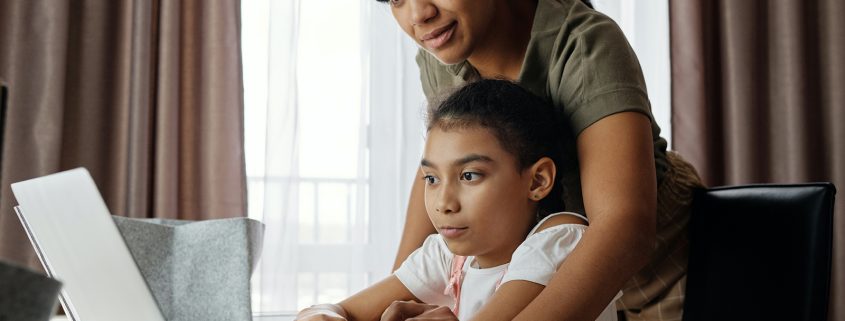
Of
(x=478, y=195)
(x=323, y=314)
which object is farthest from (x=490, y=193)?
(x=323, y=314)

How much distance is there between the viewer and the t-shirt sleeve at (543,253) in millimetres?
857

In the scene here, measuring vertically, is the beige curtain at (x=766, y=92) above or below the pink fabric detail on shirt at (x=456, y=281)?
above

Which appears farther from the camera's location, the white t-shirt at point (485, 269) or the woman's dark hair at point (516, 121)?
the woman's dark hair at point (516, 121)

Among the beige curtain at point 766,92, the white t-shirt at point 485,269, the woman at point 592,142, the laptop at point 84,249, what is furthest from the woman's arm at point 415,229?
the beige curtain at point 766,92

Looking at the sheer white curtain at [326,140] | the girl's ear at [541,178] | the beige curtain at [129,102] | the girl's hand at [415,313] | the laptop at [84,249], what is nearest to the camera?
the laptop at [84,249]

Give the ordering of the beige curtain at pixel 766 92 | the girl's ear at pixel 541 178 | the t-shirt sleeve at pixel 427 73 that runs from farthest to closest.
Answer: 1. the beige curtain at pixel 766 92
2. the t-shirt sleeve at pixel 427 73
3. the girl's ear at pixel 541 178

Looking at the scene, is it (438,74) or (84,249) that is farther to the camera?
(438,74)

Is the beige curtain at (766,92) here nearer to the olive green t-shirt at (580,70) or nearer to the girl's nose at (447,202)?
the olive green t-shirt at (580,70)

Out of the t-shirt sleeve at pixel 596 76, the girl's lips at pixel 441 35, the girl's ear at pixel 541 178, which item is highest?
the girl's lips at pixel 441 35

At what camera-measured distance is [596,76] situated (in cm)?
97

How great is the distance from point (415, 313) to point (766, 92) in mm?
2678

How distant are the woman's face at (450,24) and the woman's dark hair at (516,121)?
0.06 m

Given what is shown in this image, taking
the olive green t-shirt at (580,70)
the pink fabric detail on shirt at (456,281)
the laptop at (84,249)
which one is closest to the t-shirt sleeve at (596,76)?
the olive green t-shirt at (580,70)

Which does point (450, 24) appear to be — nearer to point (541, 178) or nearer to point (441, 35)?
point (441, 35)
